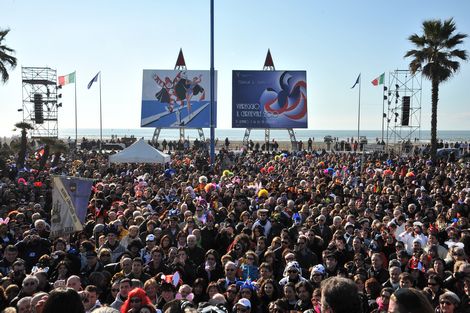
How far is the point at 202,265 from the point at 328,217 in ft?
14.5

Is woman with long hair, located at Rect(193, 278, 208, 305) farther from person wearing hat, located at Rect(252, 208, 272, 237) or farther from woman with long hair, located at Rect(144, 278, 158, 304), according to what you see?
person wearing hat, located at Rect(252, 208, 272, 237)

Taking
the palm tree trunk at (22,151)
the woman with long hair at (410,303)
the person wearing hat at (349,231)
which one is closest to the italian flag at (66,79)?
the palm tree trunk at (22,151)

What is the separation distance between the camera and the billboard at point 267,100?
4228 cm

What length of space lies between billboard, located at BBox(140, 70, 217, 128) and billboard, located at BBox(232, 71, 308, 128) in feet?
8.23

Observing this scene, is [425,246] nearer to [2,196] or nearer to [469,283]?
[469,283]

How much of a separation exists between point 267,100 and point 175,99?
7.32 metres

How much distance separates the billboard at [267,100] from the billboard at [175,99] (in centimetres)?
251

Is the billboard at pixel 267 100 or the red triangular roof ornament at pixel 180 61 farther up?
the red triangular roof ornament at pixel 180 61

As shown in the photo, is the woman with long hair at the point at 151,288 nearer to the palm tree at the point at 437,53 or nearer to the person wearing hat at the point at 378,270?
the person wearing hat at the point at 378,270

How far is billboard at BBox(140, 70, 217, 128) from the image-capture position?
42.8 m

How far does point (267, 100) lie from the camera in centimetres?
4228

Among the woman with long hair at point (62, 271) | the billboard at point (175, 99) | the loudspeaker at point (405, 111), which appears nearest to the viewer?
the woman with long hair at point (62, 271)

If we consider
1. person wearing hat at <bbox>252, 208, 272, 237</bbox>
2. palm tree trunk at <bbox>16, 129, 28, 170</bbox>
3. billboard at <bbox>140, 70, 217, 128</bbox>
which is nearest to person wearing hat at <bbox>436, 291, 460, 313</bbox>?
person wearing hat at <bbox>252, 208, 272, 237</bbox>

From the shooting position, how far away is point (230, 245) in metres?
9.44
